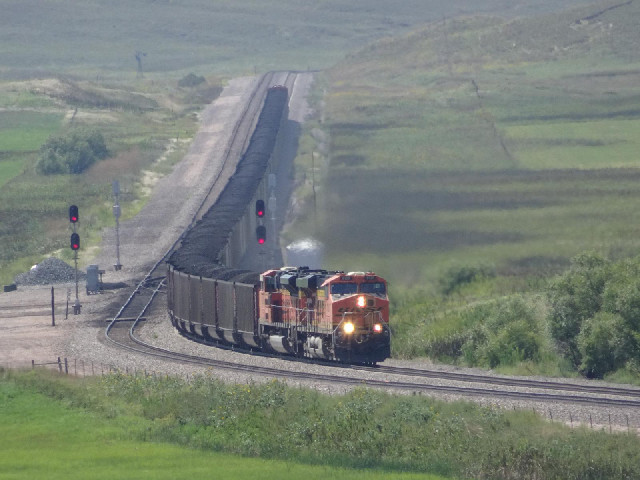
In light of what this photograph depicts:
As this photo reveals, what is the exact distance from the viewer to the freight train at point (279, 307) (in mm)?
34438

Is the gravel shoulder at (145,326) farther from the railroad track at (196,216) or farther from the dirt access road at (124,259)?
the railroad track at (196,216)

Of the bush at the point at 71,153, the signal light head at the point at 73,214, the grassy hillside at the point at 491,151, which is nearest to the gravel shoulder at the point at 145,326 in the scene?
the signal light head at the point at 73,214

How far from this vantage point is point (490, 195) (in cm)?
5934

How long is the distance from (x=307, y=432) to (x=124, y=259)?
43.8 meters

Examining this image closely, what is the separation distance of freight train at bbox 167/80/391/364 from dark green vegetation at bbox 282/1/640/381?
5723 mm

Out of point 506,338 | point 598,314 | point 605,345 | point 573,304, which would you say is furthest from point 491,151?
point 605,345

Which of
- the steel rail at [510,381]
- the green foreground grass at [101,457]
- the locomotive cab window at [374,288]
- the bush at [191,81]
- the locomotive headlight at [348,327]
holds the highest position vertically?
the bush at [191,81]

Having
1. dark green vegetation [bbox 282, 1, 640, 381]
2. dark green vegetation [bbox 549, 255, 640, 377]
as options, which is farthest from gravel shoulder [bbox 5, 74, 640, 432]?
dark green vegetation [bbox 282, 1, 640, 381]

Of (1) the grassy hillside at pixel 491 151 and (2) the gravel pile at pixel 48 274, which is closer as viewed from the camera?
(1) the grassy hillside at pixel 491 151

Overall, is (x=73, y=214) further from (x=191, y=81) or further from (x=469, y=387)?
(x=191, y=81)

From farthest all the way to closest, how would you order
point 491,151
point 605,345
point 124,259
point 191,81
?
1. point 191,81
2. point 491,151
3. point 124,259
4. point 605,345

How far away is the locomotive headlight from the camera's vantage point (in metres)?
34.1

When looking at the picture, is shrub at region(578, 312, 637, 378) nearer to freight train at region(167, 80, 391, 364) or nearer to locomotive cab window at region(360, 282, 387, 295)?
freight train at region(167, 80, 391, 364)

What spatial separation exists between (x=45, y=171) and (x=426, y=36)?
282 ft
